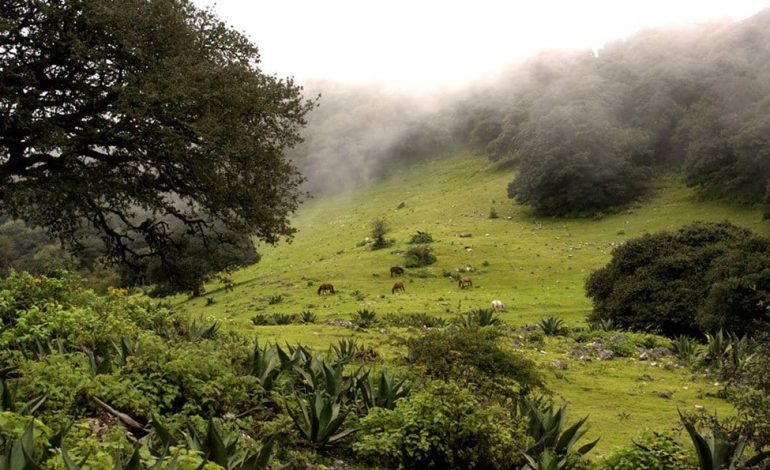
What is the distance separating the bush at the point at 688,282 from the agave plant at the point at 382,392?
45.7ft

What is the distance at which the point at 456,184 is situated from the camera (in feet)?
240

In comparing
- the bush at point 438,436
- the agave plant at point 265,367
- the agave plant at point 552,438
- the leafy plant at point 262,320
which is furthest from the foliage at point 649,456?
the leafy plant at point 262,320

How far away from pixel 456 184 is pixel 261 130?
5949cm

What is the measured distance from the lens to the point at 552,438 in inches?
325

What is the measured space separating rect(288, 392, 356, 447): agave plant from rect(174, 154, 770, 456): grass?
457cm

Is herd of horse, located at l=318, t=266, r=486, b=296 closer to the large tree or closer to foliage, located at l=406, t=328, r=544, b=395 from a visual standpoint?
the large tree

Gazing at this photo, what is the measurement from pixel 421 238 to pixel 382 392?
37080 mm

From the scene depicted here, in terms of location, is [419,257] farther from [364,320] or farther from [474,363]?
[474,363]

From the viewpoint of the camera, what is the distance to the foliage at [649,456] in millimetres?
6973

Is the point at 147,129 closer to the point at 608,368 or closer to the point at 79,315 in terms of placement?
the point at 79,315

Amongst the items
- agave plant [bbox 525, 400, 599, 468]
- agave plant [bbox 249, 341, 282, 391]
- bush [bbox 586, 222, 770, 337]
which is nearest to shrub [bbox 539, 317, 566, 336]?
bush [bbox 586, 222, 770, 337]

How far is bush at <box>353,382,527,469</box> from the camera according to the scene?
285 inches

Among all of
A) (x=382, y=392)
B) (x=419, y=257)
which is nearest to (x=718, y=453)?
(x=382, y=392)

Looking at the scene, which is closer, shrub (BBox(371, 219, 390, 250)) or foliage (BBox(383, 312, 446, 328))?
foliage (BBox(383, 312, 446, 328))
